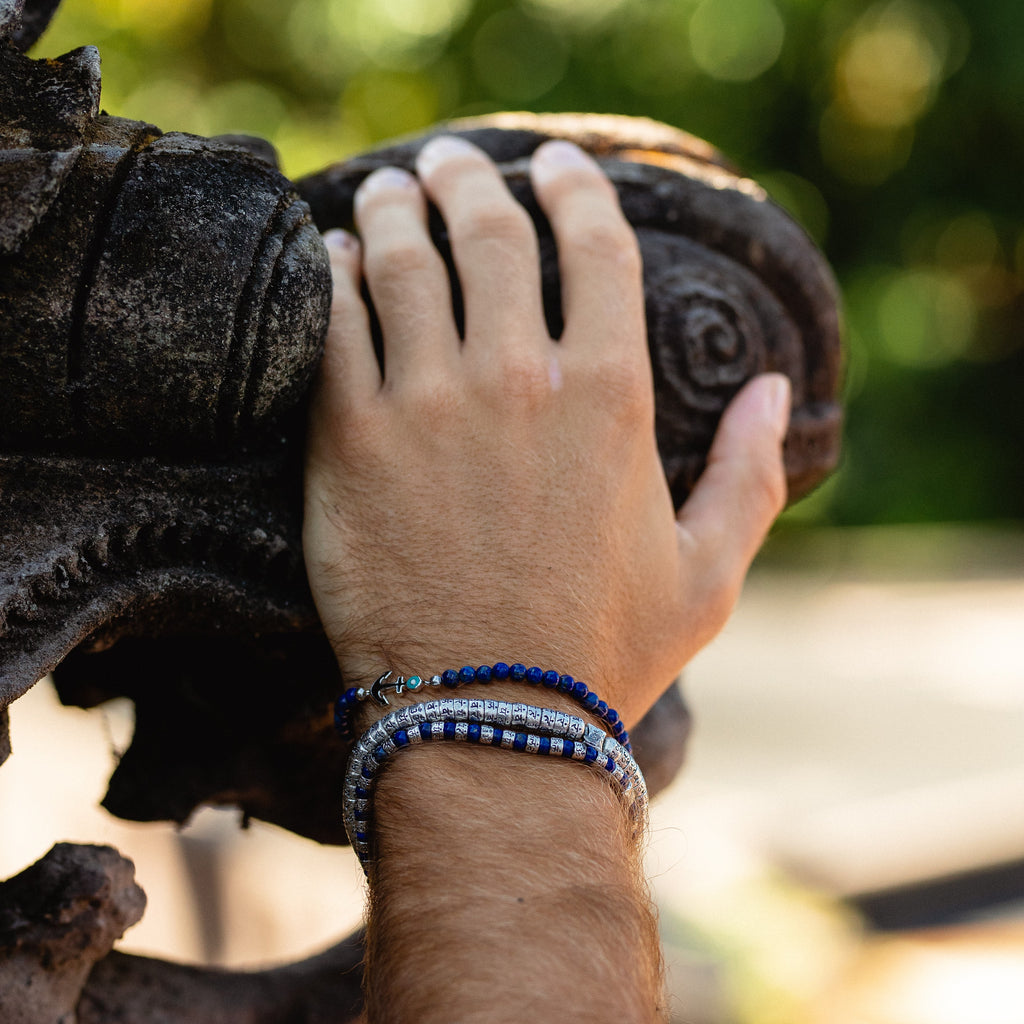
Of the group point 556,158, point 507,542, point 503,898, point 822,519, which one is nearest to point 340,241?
point 556,158

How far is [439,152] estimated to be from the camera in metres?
1.00

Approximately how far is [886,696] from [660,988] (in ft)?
13.7

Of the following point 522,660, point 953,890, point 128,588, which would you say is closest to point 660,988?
point 522,660

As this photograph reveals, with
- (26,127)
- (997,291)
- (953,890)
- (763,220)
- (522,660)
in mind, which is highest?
(997,291)

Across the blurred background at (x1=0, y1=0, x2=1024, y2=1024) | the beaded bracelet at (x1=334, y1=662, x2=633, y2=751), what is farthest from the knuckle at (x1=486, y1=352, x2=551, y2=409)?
the blurred background at (x1=0, y1=0, x2=1024, y2=1024)

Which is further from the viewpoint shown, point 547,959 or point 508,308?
point 508,308

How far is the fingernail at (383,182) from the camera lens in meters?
0.98

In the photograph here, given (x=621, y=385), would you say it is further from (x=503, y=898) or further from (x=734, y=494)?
(x=503, y=898)

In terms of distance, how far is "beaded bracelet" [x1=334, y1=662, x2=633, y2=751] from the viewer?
75 cm

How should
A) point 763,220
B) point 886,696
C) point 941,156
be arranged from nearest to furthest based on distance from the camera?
point 763,220 < point 886,696 < point 941,156

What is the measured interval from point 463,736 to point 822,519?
229 inches

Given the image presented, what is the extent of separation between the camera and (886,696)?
457 cm

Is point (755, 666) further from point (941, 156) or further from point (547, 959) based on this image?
point (547, 959)

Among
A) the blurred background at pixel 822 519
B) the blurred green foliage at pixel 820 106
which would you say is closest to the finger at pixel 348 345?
the blurred background at pixel 822 519
